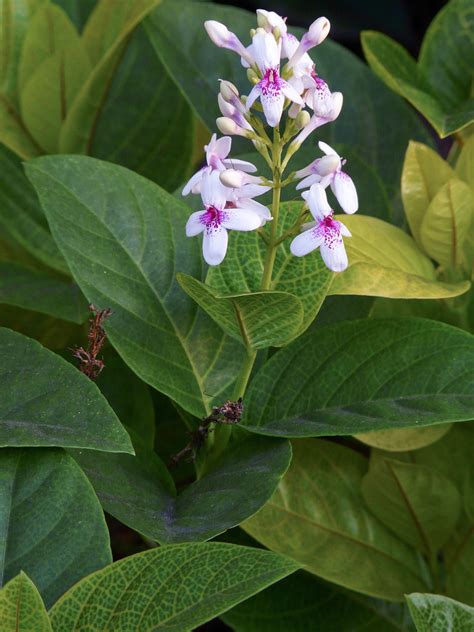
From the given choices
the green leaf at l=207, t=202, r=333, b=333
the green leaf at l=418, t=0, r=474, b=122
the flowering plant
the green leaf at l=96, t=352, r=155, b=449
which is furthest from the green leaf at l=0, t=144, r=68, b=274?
the green leaf at l=418, t=0, r=474, b=122

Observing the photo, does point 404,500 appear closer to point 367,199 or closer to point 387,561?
point 387,561

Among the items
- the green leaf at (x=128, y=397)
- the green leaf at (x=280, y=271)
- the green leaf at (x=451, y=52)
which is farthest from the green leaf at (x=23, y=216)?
the green leaf at (x=451, y=52)

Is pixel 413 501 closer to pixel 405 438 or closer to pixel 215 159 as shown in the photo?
pixel 405 438

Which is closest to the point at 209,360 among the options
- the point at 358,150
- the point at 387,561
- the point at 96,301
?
the point at 96,301

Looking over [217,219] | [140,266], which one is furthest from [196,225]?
[140,266]

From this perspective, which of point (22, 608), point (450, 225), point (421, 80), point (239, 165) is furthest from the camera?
point (421, 80)

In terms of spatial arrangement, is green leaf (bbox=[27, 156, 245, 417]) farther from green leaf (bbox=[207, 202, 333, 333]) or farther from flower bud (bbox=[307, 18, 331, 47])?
flower bud (bbox=[307, 18, 331, 47])
